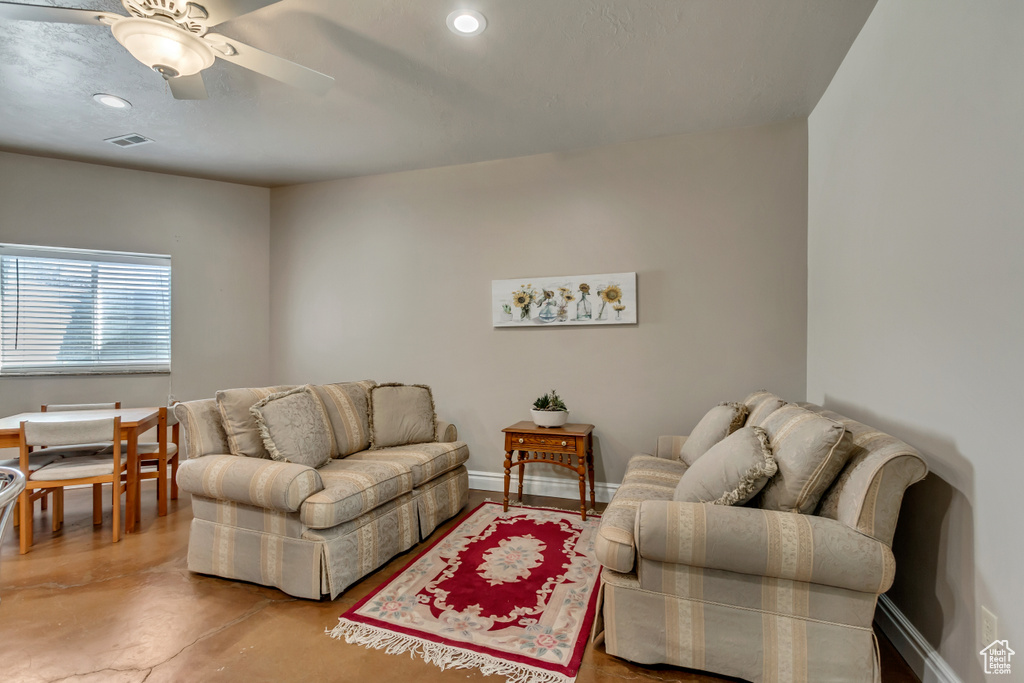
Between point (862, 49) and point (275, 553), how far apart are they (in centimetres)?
368

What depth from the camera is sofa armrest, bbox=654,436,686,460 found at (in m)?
3.08

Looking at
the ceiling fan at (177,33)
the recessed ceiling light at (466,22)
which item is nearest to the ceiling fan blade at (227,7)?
the ceiling fan at (177,33)

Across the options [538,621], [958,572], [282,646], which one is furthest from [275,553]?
[958,572]

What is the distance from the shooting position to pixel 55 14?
5.68ft

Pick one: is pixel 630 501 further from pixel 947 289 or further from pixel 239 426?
pixel 239 426

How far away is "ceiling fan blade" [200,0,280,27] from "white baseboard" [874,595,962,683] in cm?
327

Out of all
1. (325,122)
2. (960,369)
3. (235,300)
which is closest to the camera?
(960,369)

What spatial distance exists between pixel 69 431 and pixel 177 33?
2.23 m

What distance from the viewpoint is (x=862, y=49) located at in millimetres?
2283

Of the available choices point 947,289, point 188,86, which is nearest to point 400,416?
point 188,86

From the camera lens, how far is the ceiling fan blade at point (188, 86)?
7.07 ft

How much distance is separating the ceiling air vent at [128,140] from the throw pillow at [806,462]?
14.7 ft

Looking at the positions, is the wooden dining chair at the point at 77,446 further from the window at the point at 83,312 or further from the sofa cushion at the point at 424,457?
the sofa cushion at the point at 424,457

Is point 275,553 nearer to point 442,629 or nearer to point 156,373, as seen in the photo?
point 442,629
